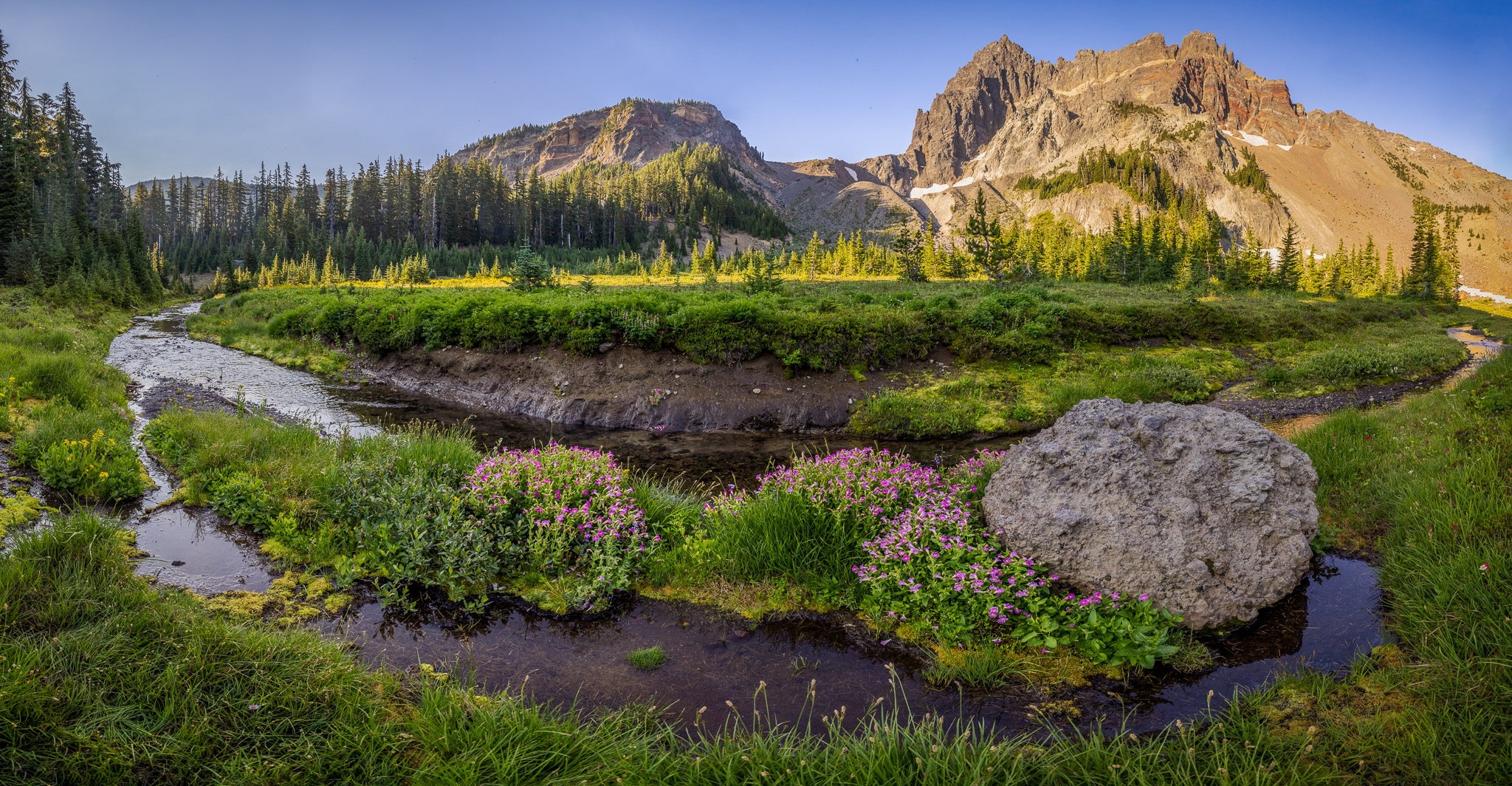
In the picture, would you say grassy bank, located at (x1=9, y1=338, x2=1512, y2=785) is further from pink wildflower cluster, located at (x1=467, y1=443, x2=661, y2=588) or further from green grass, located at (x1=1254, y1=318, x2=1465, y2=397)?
green grass, located at (x1=1254, y1=318, x2=1465, y2=397)

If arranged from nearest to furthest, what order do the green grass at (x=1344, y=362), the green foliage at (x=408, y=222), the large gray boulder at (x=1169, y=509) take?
the large gray boulder at (x=1169, y=509) → the green grass at (x=1344, y=362) → the green foliage at (x=408, y=222)

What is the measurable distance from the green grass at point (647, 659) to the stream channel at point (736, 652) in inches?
2.7

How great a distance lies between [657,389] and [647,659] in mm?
11380

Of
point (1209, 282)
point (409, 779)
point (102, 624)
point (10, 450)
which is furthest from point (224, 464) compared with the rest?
point (1209, 282)

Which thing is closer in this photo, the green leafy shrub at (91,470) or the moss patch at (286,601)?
the moss patch at (286,601)

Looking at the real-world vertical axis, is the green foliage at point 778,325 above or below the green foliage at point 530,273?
below

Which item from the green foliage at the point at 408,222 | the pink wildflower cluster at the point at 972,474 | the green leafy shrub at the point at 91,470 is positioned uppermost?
the green foliage at the point at 408,222

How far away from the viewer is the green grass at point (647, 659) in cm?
518

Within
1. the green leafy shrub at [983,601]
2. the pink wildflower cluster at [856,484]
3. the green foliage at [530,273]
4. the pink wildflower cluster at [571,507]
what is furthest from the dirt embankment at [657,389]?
the green foliage at [530,273]

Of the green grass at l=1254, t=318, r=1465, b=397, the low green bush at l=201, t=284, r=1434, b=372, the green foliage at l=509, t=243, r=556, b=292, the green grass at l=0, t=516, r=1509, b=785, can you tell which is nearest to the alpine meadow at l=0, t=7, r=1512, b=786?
A: the green grass at l=0, t=516, r=1509, b=785

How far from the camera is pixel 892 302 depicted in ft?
76.5

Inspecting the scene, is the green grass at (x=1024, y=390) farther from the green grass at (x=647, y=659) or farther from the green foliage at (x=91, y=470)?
the green foliage at (x=91, y=470)

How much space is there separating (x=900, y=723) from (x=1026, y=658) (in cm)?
131

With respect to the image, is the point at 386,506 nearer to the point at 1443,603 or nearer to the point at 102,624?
the point at 102,624
